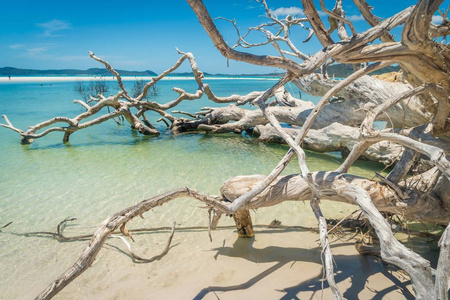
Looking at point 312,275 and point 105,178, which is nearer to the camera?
point 312,275

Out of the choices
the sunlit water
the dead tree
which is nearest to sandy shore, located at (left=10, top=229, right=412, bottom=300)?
the dead tree

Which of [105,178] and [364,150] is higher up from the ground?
[364,150]

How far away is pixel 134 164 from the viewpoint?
7.23m

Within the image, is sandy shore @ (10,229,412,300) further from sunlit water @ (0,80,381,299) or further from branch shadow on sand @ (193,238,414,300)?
sunlit water @ (0,80,381,299)

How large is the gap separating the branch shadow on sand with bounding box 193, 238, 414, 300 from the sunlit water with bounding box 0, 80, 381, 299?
0.77 m

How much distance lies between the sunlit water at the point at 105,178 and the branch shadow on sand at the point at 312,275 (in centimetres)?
77

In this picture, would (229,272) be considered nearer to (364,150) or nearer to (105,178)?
(364,150)

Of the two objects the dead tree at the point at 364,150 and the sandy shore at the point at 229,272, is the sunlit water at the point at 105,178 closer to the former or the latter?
the sandy shore at the point at 229,272

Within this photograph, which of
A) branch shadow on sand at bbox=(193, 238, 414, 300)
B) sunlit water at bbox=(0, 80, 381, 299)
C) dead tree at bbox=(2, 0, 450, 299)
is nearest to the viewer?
dead tree at bbox=(2, 0, 450, 299)

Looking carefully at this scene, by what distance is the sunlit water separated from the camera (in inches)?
153

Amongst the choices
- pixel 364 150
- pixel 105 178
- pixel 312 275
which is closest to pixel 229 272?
pixel 312 275

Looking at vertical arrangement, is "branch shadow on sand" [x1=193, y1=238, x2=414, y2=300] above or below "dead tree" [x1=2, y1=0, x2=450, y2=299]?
below

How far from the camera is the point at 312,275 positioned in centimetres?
281

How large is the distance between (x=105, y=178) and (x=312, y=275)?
4.82 metres
